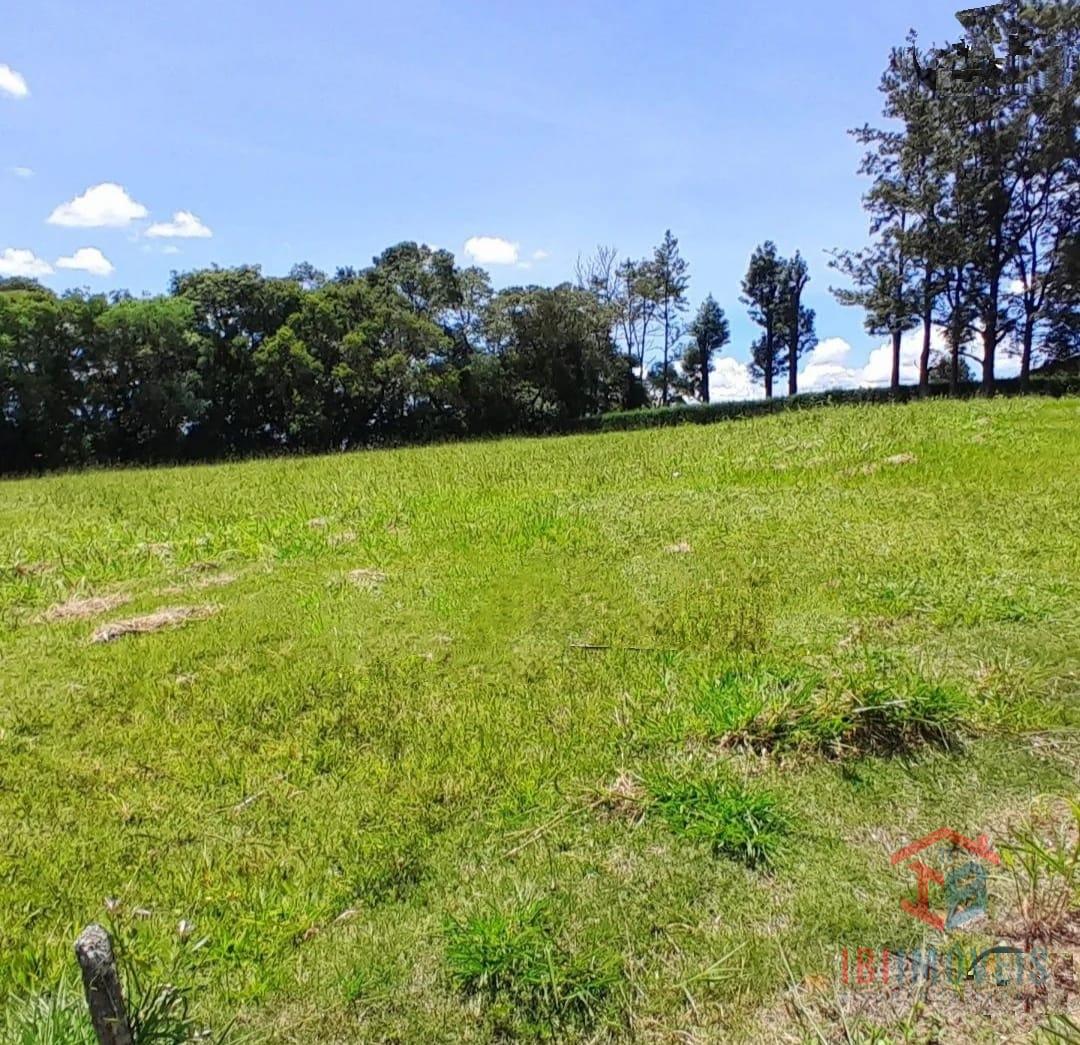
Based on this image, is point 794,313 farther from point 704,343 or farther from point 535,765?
point 535,765

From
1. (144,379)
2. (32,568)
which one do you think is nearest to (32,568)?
(32,568)

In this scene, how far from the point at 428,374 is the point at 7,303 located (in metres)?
13.0

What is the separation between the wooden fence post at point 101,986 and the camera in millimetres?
1105

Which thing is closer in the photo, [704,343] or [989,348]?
[989,348]

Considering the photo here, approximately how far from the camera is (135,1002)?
154cm

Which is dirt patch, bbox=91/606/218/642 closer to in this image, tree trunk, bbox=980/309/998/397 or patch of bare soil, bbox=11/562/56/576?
patch of bare soil, bbox=11/562/56/576

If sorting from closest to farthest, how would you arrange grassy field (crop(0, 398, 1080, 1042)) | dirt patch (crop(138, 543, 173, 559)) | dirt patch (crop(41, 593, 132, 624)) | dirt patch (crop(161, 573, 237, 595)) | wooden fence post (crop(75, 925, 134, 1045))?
1. wooden fence post (crop(75, 925, 134, 1045))
2. grassy field (crop(0, 398, 1080, 1042))
3. dirt patch (crop(41, 593, 132, 624))
4. dirt patch (crop(161, 573, 237, 595))
5. dirt patch (crop(138, 543, 173, 559))

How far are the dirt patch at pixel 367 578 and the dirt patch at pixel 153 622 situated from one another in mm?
1077

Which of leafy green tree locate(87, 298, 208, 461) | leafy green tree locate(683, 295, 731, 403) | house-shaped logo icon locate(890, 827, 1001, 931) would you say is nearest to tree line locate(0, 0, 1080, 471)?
leafy green tree locate(87, 298, 208, 461)

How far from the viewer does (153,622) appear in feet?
15.4

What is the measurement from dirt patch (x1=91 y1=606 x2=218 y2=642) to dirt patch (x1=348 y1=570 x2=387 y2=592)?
42.4 inches

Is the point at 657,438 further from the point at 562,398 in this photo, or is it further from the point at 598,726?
the point at 562,398

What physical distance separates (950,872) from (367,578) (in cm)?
451

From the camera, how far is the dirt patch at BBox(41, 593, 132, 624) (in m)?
5.04
